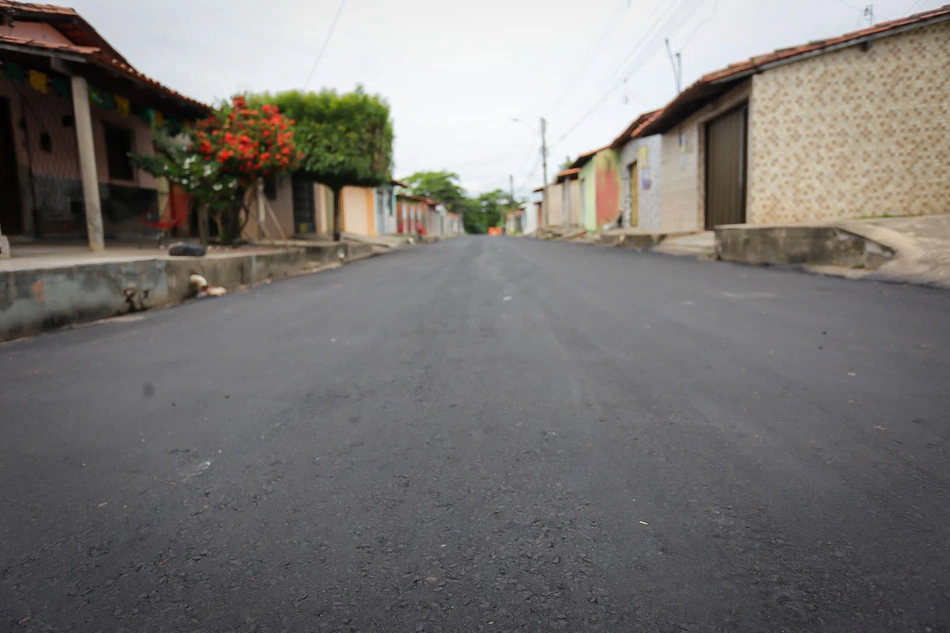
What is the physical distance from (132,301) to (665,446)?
6278 mm

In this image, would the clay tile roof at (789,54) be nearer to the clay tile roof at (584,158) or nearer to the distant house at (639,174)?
the distant house at (639,174)

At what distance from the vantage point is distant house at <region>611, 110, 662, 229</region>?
17.5m

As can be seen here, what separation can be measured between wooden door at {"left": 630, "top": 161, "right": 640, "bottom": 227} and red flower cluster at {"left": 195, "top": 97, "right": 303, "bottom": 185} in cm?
1247

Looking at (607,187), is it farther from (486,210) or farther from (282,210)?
(486,210)

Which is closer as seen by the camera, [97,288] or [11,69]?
[97,288]

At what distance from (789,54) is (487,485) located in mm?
11192

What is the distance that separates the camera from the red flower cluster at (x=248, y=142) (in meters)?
10.2

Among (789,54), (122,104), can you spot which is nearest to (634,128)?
(789,54)

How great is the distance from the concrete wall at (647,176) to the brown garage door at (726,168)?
3.47 metres

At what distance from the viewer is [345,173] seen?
15.7 meters

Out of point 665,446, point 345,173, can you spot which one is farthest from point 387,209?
point 665,446

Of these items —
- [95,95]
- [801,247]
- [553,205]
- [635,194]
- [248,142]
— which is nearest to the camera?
[801,247]

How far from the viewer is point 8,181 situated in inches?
374

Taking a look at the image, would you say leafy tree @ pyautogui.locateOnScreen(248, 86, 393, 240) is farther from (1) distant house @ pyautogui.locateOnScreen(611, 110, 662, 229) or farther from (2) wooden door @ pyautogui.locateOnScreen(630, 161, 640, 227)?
(2) wooden door @ pyautogui.locateOnScreen(630, 161, 640, 227)
